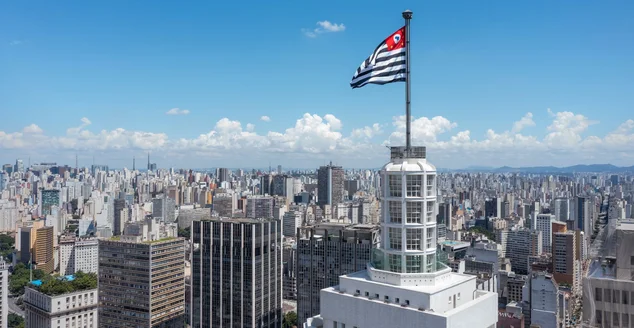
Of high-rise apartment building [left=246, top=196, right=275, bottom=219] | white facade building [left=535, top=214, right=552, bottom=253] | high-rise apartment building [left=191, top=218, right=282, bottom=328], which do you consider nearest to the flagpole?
high-rise apartment building [left=191, top=218, right=282, bottom=328]

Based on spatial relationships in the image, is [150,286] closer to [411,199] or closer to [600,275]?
[411,199]

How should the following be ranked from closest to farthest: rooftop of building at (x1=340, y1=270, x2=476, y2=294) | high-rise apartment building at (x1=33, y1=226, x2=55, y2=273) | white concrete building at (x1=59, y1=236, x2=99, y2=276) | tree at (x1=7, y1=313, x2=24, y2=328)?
1. rooftop of building at (x1=340, y1=270, x2=476, y2=294)
2. tree at (x1=7, y1=313, x2=24, y2=328)
3. white concrete building at (x1=59, y1=236, x2=99, y2=276)
4. high-rise apartment building at (x1=33, y1=226, x2=55, y2=273)

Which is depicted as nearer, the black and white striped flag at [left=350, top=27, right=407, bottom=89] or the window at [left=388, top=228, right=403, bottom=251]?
the window at [left=388, top=228, right=403, bottom=251]

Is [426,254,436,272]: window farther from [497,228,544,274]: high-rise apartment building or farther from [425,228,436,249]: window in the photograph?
[497,228,544,274]: high-rise apartment building

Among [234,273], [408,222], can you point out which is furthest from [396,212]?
[234,273]

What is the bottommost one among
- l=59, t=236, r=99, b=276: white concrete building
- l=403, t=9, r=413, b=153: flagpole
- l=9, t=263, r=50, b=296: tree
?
l=9, t=263, r=50, b=296: tree

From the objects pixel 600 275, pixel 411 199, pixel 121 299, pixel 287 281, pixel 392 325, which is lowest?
pixel 287 281

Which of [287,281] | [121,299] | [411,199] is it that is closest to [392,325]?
[411,199]
